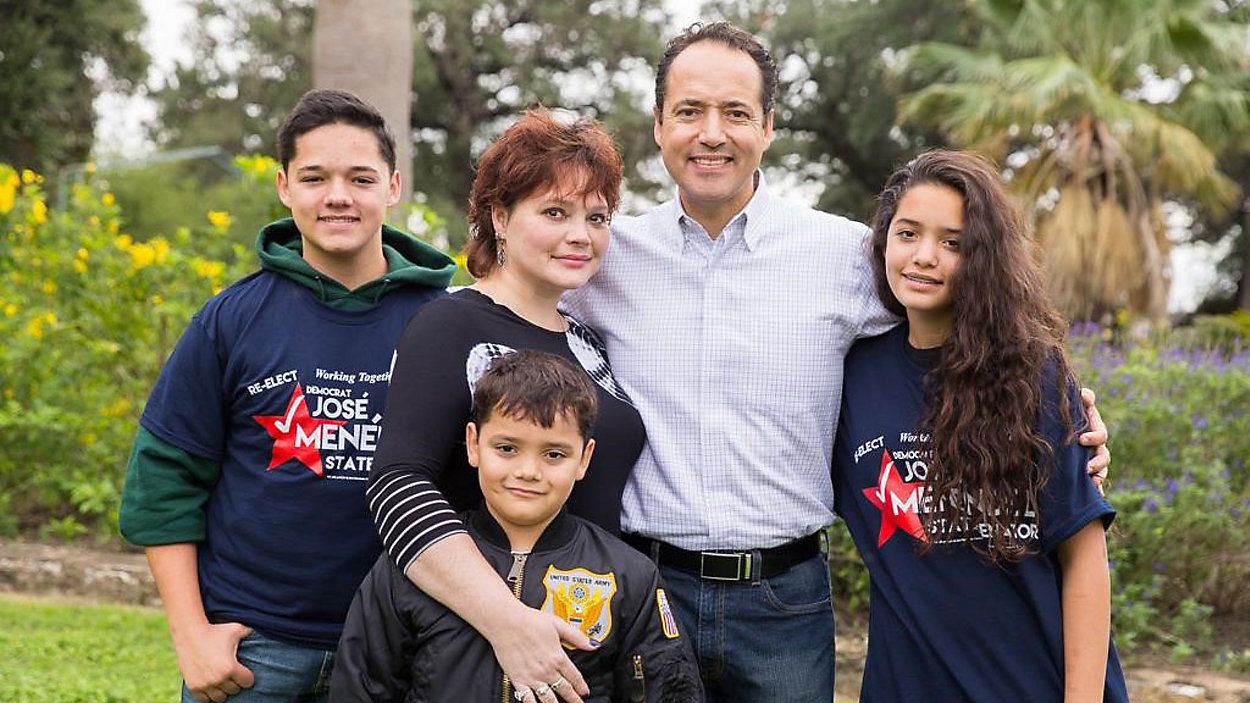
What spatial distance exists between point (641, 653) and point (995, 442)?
0.86 m

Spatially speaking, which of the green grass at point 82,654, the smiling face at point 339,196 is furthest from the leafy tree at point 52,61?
the smiling face at point 339,196

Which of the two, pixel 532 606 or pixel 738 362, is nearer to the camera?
pixel 532 606

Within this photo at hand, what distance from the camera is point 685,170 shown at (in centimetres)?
308

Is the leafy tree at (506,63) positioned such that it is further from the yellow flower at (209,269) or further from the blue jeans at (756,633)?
the blue jeans at (756,633)

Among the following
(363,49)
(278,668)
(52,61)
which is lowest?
(278,668)

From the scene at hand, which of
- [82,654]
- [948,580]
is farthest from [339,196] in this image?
[82,654]

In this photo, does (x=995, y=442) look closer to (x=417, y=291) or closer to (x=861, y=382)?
(x=861, y=382)

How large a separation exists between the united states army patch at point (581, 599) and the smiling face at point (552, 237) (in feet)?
2.12

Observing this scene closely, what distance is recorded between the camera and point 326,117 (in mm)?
2912

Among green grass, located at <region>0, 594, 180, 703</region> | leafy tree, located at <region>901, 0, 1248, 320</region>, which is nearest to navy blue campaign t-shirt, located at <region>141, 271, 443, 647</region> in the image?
green grass, located at <region>0, 594, 180, 703</region>

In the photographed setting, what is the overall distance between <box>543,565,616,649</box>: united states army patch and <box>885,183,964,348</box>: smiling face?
920mm

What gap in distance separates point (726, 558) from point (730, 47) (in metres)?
1.21

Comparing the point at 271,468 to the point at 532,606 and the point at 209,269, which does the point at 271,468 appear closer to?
the point at 532,606

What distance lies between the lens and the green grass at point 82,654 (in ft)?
16.4
